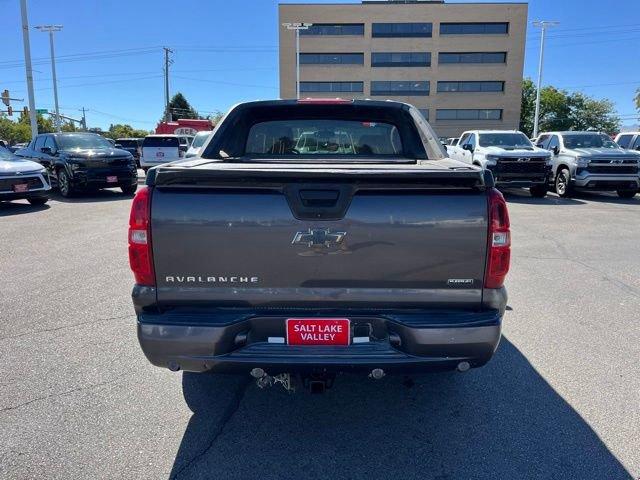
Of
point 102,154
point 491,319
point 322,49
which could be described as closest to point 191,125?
point 322,49

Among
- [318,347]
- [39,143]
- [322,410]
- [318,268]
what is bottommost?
[322,410]

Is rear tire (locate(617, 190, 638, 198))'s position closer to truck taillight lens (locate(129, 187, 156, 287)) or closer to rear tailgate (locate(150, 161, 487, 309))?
rear tailgate (locate(150, 161, 487, 309))

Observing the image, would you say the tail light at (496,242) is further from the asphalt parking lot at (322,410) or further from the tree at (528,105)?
the tree at (528,105)

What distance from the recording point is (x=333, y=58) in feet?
173

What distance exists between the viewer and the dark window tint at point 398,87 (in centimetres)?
5250

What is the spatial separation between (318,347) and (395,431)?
846 millimetres

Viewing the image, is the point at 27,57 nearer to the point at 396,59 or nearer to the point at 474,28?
the point at 396,59

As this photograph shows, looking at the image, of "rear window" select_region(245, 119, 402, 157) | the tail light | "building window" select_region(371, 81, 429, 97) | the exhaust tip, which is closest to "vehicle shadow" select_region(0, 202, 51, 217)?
"rear window" select_region(245, 119, 402, 157)

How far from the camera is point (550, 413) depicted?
9.91ft

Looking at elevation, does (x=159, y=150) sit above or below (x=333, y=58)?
below

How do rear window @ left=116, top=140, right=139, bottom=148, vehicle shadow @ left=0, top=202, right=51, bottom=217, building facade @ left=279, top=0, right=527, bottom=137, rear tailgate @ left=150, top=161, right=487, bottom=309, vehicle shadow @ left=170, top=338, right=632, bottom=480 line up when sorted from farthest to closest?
building facade @ left=279, top=0, right=527, bottom=137 < rear window @ left=116, top=140, right=139, bottom=148 < vehicle shadow @ left=0, top=202, right=51, bottom=217 < vehicle shadow @ left=170, top=338, right=632, bottom=480 < rear tailgate @ left=150, top=161, right=487, bottom=309

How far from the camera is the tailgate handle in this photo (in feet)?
7.88

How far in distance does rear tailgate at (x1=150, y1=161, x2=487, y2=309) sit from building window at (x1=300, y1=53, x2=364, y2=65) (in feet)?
176

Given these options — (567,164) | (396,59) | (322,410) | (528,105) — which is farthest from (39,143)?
(528,105)
